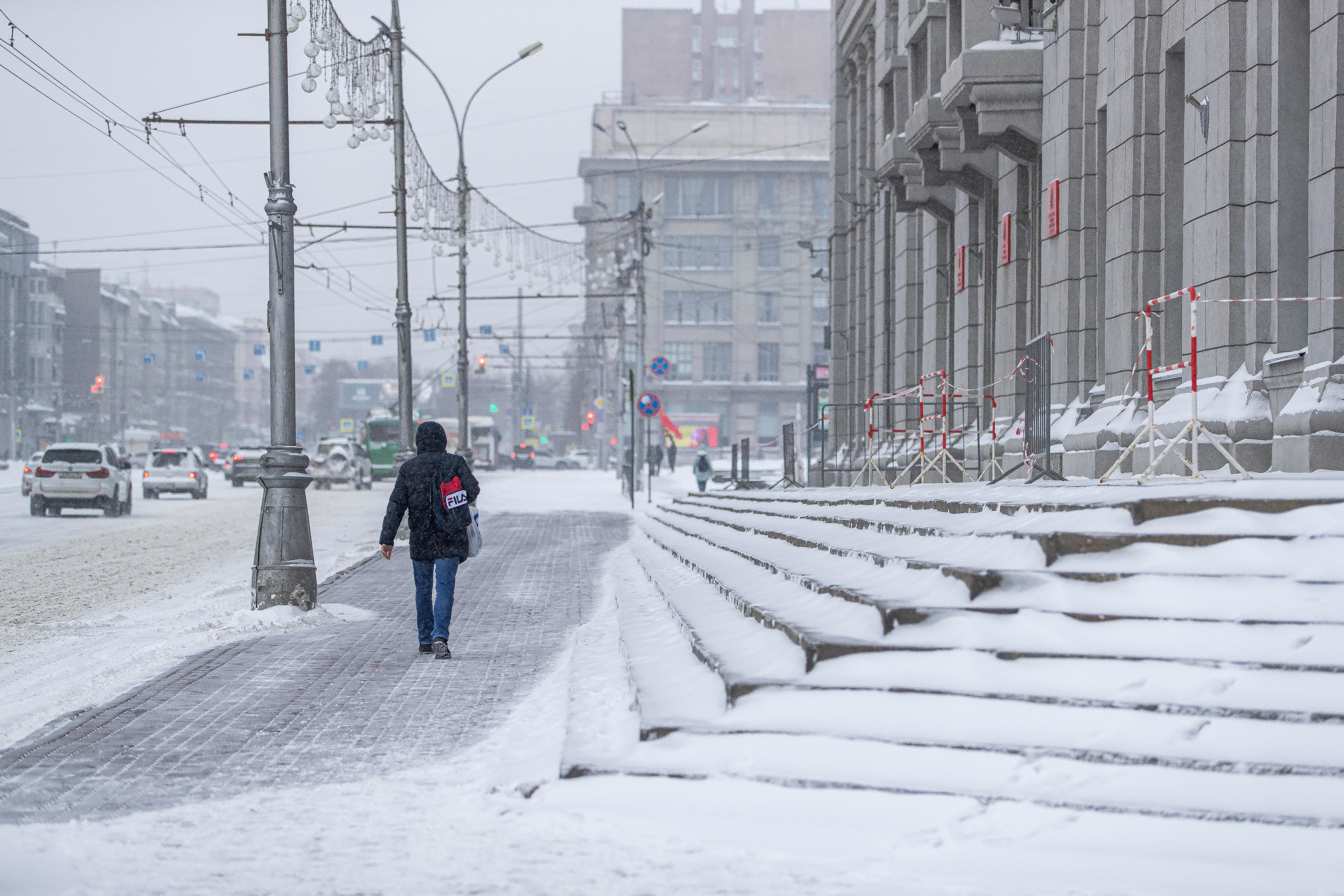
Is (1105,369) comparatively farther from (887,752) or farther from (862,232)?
(862,232)

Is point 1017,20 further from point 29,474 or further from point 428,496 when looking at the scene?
point 29,474

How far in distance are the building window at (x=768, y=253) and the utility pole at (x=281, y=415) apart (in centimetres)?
7967

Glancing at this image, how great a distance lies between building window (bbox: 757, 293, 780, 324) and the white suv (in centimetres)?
6422

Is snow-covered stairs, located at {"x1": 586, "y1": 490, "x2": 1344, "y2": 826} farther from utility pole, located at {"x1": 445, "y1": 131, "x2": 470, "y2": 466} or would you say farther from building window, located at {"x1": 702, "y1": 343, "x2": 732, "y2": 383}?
building window, located at {"x1": 702, "y1": 343, "x2": 732, "y2": 383}

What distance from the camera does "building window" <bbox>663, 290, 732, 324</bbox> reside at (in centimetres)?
9119

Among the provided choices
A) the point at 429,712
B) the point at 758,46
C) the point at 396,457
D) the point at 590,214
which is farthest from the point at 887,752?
the point at 758,46

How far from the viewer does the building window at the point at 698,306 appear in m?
Result: 91.2

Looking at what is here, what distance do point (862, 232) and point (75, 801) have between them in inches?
1123

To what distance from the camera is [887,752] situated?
5.71 metres

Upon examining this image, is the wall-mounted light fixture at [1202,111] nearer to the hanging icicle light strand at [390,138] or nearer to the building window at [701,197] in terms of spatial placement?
the hanging icicle light strand at [390,138]

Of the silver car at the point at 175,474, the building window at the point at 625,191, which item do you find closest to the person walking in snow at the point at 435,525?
the silver car at the point at 175,474

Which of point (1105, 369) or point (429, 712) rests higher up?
point (1105, 369)

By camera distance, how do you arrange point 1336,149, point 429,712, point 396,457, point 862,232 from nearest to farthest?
point 429,712 < point 1336,149 < point 396,457 < point 862,232

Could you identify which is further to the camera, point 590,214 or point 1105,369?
point 590,214
